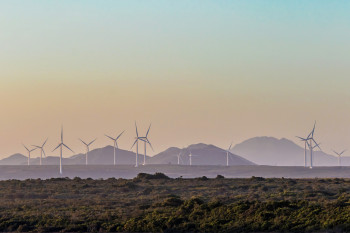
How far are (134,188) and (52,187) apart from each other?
11.6 m

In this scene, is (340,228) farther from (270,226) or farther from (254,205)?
(254,205)

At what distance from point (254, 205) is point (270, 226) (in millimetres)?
6474

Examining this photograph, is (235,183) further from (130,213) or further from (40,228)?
(40,228)

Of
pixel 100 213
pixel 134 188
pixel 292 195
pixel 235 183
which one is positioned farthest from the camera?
pixel 235 183

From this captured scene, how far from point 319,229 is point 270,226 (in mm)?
3343

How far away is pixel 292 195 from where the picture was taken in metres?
72.6

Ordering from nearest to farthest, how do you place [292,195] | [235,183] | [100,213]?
[100,213]
[292,195]
[235,183]

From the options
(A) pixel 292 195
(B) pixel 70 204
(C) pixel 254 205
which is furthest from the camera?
(A) pixel 292 195

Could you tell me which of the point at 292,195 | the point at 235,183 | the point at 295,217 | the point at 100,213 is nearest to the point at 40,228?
the point at 100,213

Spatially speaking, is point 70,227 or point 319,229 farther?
point 70,227

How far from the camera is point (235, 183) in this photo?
9538cm

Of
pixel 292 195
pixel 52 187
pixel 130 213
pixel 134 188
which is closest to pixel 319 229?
pixel 130 213

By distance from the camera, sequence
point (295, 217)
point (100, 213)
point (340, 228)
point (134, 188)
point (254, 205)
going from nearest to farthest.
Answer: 1. point (340, 228)
2. point (295, 217)
3. point (254, 205)
4. point (100, 213)
5. point (134, 188)

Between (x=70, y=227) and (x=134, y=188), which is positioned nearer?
(x=70, y=227)
